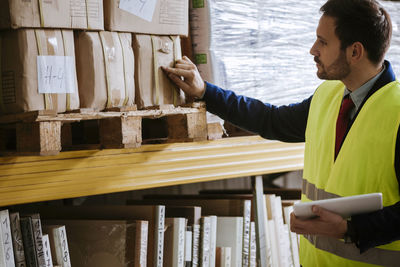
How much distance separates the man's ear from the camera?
2.41 m

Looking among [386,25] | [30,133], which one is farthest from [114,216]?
[386,25]

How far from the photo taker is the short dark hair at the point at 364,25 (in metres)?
2.40

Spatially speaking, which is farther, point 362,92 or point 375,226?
point 362,92

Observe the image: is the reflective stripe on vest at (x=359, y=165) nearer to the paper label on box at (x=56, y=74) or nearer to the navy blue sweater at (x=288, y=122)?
the navy blue sweater at (x=288, y=122)

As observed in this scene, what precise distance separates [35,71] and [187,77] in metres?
0.71

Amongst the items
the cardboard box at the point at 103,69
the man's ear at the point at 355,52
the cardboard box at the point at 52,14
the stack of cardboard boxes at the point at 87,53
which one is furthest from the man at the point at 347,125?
the cardboard box at the point at 52,14

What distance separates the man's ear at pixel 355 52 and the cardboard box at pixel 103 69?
3.37 ft

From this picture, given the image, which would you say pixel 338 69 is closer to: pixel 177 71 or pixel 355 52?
pixel 355 52

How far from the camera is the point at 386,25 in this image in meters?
2.44

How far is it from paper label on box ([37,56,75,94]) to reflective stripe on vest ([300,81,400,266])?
1.19 metres

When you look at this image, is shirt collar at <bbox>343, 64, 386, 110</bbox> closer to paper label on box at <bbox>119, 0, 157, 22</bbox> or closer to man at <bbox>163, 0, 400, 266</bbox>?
man at <bbox>163, 0, 400, 266</bbox>

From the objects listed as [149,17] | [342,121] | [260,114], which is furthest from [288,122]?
[149,17]

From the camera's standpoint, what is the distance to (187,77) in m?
2.34

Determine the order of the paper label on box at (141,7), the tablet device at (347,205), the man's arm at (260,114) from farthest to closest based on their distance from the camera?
the man's arm at (260,114) < the paper label on box at (141,7) < the tablet device at (347,205)
